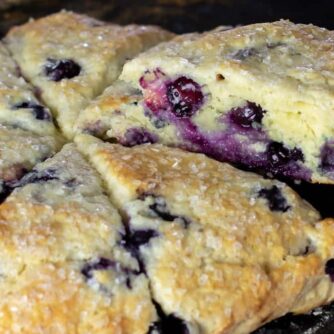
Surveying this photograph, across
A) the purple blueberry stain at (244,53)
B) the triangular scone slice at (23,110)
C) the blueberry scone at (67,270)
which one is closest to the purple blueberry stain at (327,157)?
the purple blueberry stain at (244,53)

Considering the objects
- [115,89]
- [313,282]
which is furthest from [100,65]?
[313,282]

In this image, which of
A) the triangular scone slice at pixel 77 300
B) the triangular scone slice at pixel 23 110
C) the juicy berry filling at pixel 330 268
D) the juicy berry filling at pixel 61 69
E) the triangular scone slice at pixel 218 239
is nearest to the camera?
the triangular scone slice at pixel 77 300

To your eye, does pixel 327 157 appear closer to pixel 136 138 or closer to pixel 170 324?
pixel 136 138

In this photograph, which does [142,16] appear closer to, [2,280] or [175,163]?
[175,163]

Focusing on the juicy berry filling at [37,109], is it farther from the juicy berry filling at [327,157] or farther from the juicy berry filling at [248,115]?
the juicy berry filling at [327,157]

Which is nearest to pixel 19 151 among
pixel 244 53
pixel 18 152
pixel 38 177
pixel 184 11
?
pixel 18 152

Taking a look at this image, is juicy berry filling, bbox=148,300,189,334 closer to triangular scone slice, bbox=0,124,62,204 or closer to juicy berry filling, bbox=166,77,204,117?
triangular scone slice, bbox=0,124,62,204
